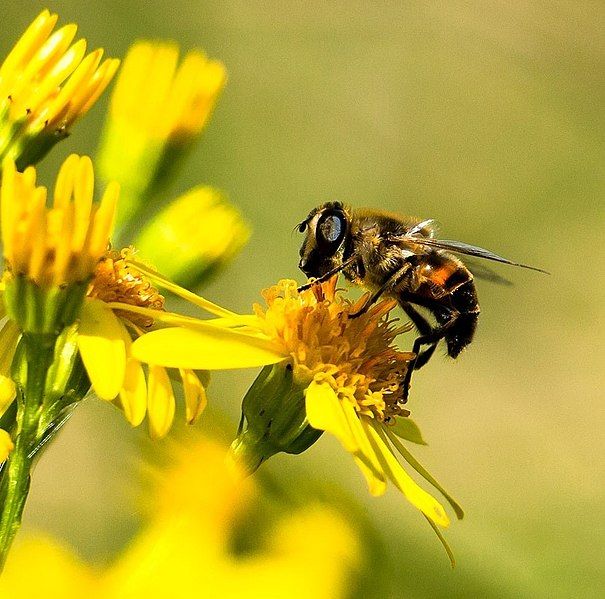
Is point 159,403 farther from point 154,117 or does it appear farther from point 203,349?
point 154,117

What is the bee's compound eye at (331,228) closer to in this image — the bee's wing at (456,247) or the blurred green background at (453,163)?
the bee's wing at (456,247)

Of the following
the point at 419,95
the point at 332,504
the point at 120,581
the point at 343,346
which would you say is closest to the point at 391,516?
the point at 343,346

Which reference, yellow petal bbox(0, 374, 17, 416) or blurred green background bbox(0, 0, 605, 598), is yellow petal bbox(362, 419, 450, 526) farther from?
blurred green background bbox(0, 0, 605, 598)

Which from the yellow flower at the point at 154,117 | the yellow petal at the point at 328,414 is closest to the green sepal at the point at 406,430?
the yellow petal at the point at 328,414

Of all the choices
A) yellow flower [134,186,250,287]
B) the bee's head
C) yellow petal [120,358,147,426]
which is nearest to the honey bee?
the bee's head

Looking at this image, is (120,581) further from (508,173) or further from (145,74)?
(508,173)
